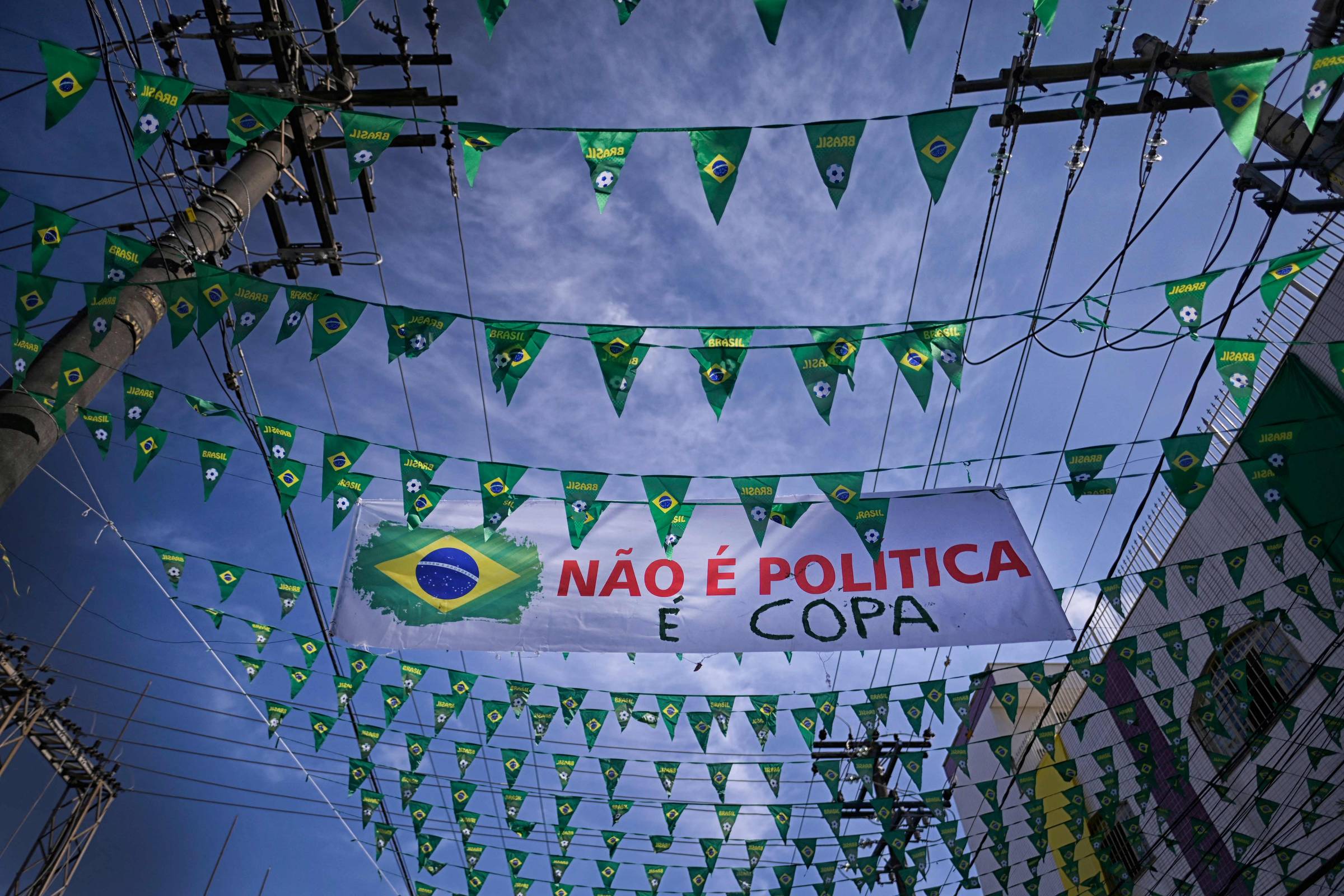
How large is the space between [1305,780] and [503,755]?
11.5 meters

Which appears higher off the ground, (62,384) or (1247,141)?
(1247,141)

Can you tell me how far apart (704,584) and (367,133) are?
5.08m

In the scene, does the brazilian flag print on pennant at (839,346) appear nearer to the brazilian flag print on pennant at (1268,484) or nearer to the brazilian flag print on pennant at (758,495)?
the brazilian flag print on pennant at (758,495)

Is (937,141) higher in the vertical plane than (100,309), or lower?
higher

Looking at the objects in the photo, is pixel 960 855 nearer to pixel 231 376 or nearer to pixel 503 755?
pixel 503 755

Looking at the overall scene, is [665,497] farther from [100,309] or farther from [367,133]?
[100,309]

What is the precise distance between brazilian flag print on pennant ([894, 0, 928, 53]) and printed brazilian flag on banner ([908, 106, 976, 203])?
77 centimetres

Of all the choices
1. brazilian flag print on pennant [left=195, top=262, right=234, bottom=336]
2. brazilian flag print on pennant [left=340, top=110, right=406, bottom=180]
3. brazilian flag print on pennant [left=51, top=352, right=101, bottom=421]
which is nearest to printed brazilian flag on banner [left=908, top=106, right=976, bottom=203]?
brazilian flag print on pennant [left=340, top=110, right=406, bottom=180]

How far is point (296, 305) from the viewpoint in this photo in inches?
262

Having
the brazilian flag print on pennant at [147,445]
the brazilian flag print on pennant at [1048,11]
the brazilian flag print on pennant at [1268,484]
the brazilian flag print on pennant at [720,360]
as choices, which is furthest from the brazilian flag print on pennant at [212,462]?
the brazilian flag print on pennant at [1268,484]

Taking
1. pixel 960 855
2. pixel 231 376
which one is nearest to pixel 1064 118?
pixel 231 376

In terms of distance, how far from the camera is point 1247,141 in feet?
16.2

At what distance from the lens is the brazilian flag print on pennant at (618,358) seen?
6871 mm

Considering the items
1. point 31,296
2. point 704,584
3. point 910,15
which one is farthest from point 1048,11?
point 31,296
